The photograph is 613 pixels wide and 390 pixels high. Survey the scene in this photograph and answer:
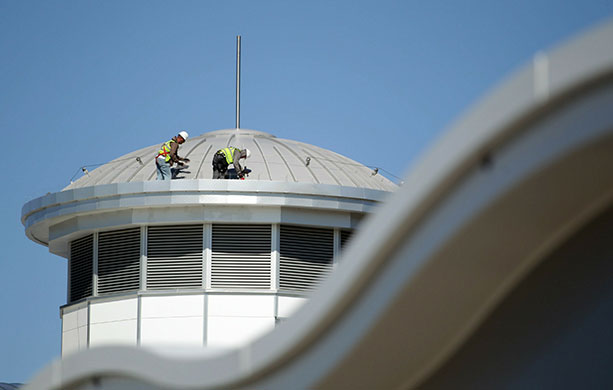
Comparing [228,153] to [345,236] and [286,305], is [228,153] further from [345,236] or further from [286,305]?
[286,305]

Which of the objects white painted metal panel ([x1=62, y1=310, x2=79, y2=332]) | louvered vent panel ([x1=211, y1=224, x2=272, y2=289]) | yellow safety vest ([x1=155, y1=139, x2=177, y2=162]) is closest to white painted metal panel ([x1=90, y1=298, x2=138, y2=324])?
white painted metal panel ([x1=62, y1=310, x2=79, y2=332])

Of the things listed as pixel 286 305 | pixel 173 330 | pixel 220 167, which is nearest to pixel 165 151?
pixel 220 167

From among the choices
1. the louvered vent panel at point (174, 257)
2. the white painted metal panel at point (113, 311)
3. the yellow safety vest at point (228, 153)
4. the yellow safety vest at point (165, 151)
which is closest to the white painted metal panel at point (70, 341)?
the white painted metal panel at point (113, 311)

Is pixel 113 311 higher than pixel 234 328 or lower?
higher

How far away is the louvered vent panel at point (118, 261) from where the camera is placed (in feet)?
70.4

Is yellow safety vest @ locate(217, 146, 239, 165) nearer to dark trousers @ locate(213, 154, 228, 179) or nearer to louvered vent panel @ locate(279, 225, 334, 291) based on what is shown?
Result: dark trousers @ locate(213, 154, 228, 179)

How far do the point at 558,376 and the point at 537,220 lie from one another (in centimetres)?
175

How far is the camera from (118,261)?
2173cm

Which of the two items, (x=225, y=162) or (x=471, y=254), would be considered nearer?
(x=471, y=254)

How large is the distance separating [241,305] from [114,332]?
298cm

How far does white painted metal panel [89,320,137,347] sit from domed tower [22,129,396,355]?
0.10ft

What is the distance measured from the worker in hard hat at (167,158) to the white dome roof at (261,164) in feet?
1.21

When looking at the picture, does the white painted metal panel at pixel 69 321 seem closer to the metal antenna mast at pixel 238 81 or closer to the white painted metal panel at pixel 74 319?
the white painted metal panel at pixel 74 319

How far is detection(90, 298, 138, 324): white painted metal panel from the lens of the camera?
69.3ft
